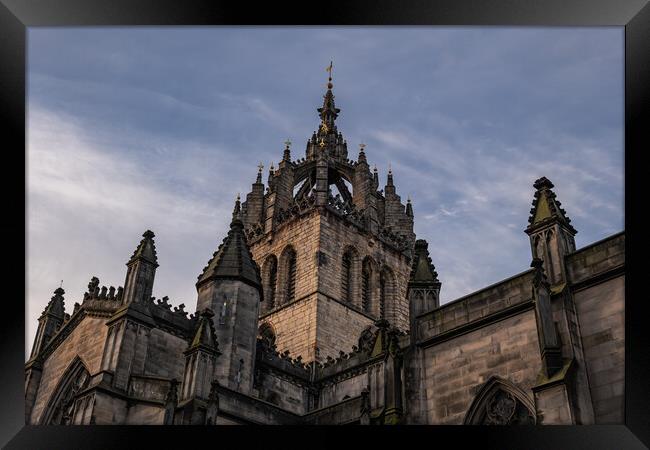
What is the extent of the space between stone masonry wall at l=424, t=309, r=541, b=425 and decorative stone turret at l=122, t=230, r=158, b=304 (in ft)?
31.4

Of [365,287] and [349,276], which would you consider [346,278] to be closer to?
[349,276]

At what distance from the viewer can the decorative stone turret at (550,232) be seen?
14227mm

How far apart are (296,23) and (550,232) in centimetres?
889

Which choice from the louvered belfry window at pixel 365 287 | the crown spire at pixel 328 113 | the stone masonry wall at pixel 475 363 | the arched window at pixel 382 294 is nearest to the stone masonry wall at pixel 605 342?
the stone masonry wall at pixel 475 363

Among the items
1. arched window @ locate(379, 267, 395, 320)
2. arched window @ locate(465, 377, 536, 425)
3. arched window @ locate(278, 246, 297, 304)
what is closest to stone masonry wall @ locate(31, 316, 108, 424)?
arched window @ locate(465, 377, 536, 425)

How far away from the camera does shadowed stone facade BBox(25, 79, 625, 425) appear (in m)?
13.3

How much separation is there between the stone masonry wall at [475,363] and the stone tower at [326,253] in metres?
15.6

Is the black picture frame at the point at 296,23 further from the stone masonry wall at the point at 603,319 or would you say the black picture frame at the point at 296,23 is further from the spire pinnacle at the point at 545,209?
the spire pinnacle at the point at 545,209

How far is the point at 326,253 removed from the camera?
34.2 metres

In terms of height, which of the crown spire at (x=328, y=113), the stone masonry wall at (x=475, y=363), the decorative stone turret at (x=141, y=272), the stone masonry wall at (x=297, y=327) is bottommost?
the stone masonry wall at (x=475, y=363)

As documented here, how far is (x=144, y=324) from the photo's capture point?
2088cm

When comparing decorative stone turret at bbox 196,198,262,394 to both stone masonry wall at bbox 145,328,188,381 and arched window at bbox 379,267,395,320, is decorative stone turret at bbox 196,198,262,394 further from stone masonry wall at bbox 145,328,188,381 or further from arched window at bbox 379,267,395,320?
arched window at bbox 379,267,395,320
